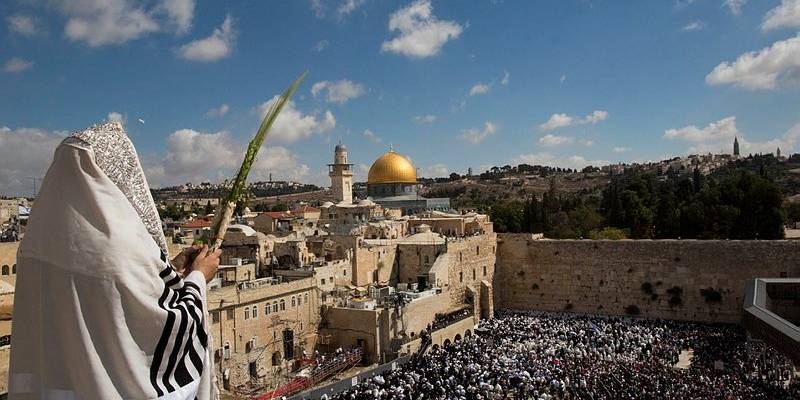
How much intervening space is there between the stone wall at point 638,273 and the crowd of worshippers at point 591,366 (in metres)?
1.68

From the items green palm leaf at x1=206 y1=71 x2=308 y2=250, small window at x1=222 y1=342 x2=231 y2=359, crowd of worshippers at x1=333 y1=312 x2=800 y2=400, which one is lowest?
crowd of worshippers at x1=333 y1=312 x2=800 y2=400

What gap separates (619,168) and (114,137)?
14738cm

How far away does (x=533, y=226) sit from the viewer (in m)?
39.8

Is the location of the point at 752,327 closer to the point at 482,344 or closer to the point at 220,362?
the point at 482,344

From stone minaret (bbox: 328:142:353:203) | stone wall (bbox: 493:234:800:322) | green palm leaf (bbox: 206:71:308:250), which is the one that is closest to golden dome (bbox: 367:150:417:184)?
stone minaret (bbox: 328:142:353:203)

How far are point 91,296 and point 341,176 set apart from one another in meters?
43.9

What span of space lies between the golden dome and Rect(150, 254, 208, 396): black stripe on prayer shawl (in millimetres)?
40851

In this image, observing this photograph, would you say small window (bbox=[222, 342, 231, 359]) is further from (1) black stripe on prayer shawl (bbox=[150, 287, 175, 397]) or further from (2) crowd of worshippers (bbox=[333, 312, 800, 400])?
(1) black stripe on prayer shawl (bbox=[150, 287, 175, 397])

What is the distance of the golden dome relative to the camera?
4300 centimetres

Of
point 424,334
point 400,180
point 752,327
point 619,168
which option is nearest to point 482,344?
point 424,334

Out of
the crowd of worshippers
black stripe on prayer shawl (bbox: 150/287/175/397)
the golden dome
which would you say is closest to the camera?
black stripe on prayer shawl (bbox: 150/287/175/397)

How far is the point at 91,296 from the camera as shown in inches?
71.5

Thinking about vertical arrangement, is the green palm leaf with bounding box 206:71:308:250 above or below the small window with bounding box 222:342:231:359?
above

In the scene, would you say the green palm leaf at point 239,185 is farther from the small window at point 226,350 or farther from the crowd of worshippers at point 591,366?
the small window at point 226,350
